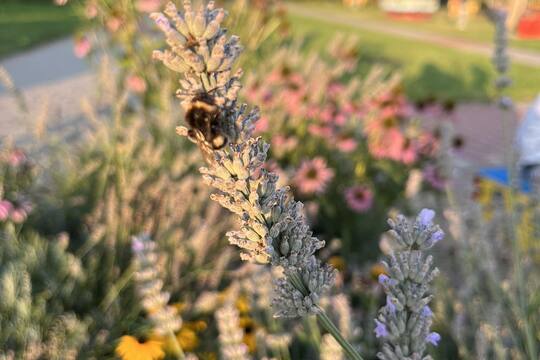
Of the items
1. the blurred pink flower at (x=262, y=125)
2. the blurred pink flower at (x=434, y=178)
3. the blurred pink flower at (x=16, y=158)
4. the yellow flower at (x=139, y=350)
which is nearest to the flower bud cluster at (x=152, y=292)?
the yellow flower at (x=139, y=350)

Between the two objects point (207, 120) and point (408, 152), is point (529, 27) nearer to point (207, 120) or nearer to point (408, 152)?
point (408, 152)

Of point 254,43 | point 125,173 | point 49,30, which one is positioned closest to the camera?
point 125,173

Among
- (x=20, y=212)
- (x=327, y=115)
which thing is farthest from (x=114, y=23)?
(x=20, y=212)

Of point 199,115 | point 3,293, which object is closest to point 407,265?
point 199,115

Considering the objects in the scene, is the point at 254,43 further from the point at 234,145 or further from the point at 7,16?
the point at 7,16

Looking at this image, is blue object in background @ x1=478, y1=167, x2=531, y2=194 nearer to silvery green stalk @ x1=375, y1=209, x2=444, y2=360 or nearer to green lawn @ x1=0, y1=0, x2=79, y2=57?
silvery green stalk @ x1=375, y1=209, x2=444, y2=360
